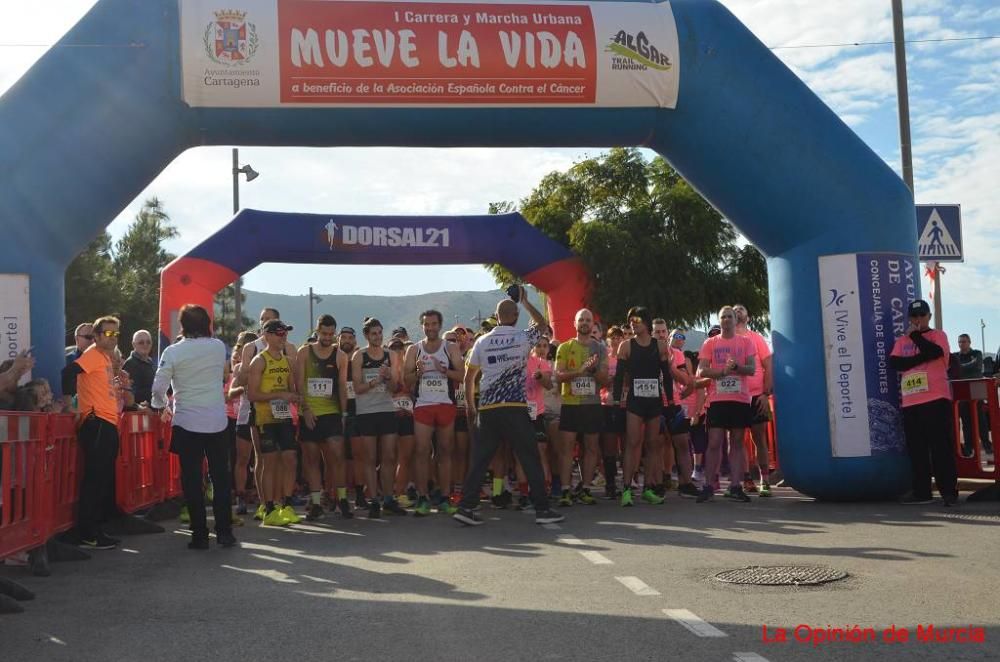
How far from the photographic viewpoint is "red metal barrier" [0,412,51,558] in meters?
7.35

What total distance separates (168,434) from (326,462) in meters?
2.37

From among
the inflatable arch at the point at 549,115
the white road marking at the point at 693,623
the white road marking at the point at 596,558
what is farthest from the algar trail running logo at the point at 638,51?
the white road marking at the point at 693,623

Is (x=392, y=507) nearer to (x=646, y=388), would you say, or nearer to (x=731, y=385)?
(x=646, y=388)

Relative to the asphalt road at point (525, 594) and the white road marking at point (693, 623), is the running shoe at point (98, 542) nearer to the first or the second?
the asphalt road at point (525, 594)

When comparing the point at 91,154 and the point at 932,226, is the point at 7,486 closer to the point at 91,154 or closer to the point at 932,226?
the point at 91,154

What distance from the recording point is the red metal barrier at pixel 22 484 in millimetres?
7348

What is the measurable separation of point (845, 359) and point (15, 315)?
7.98 metres

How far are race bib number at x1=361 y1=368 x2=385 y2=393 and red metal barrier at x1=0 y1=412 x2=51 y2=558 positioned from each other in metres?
3.89

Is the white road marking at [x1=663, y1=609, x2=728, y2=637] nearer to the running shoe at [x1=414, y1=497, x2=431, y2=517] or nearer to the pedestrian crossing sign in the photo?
the running shoe at [x1=414, y1=497, x2=431, y2=517]

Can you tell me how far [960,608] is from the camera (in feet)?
18.8

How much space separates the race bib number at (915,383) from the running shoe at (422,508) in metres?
4.93

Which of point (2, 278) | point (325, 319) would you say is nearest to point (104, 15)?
point (2, 278)

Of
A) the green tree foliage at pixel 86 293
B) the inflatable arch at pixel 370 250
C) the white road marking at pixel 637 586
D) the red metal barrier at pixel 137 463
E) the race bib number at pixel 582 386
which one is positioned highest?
the green tree foliage at pixel 86 293

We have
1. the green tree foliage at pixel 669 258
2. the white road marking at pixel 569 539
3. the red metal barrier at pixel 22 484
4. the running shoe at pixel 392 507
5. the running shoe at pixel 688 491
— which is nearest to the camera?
the red metal barrier at pixel 22 484
